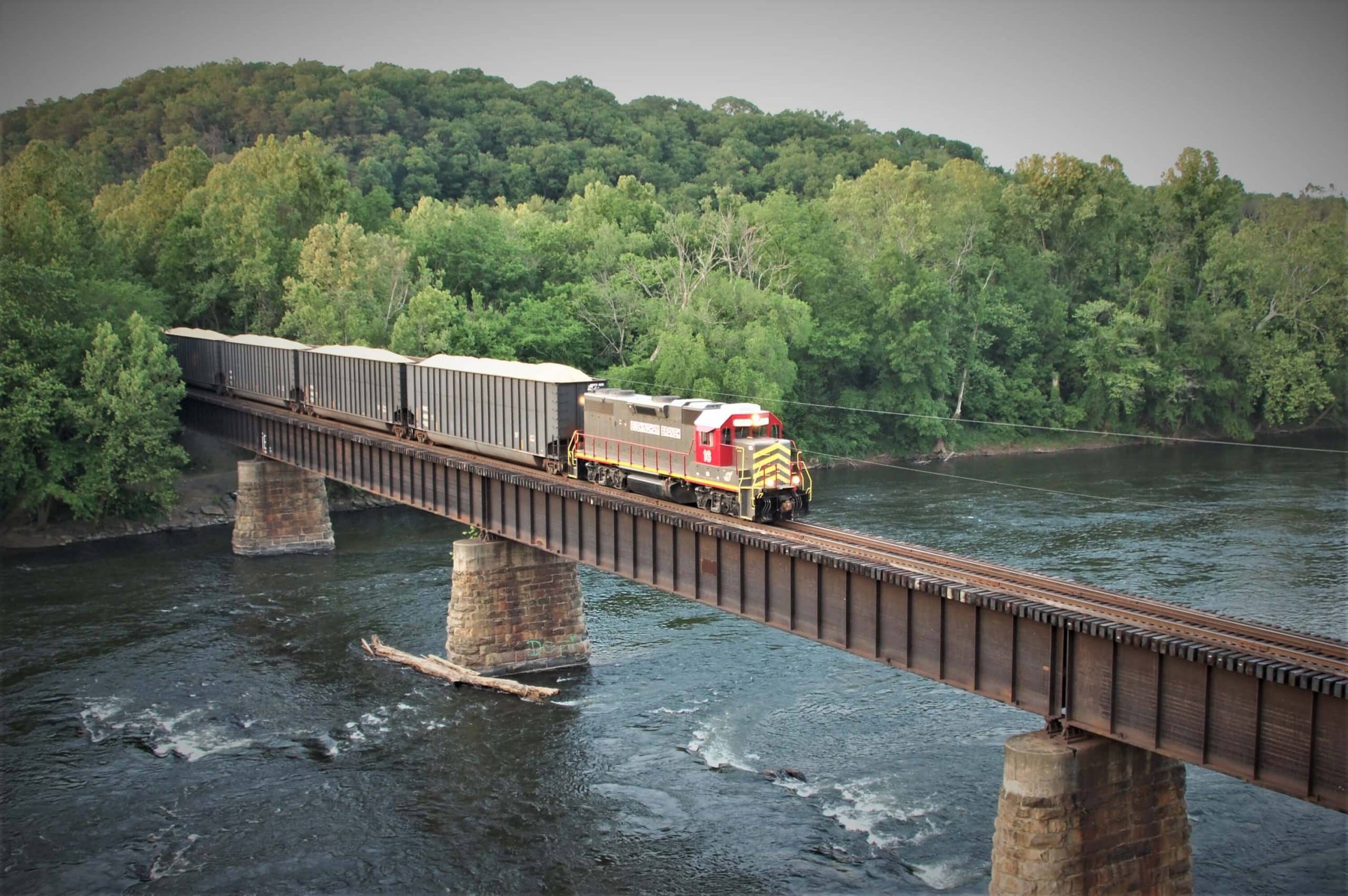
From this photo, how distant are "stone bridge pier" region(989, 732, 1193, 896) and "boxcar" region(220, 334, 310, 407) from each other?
1881 inches

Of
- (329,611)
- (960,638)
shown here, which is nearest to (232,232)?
(329,611)

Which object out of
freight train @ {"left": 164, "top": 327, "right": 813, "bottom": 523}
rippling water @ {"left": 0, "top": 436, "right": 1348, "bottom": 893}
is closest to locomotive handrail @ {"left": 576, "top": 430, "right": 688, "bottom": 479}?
freight train @ {"left": 164, "top": 327, "right": 813, "bottom": 523}

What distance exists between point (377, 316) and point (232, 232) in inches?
623

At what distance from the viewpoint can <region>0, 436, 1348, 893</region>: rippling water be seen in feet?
101

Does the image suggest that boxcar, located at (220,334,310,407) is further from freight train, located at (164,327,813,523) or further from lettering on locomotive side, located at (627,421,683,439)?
lettering on locomotive side, located at (627,421,683,439)

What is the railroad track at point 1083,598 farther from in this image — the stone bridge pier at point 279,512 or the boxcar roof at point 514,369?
the stone bridge pier at point 279,512

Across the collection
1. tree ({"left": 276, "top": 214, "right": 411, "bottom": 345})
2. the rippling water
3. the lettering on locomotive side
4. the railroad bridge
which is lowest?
the rippling water

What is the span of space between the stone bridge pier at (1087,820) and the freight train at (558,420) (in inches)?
508

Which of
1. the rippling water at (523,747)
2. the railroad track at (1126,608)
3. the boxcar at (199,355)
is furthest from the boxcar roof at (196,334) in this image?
the railroad track at (1126,608)

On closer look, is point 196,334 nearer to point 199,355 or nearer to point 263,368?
point 199,355

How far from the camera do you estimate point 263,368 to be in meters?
67.8

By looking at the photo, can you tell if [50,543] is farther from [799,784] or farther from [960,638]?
[960,638]

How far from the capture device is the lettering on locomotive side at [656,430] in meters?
38.7

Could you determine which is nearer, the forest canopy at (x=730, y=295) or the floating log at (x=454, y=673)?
the floating log at (x=454, y=673)
